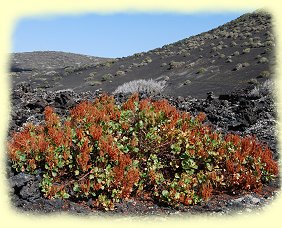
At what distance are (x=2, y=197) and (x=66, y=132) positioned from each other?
1.57 metres

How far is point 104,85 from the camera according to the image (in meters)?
39.9

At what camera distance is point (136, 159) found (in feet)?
25.3

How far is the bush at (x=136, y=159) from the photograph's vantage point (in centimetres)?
684

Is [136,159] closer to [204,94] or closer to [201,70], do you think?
[204,94]

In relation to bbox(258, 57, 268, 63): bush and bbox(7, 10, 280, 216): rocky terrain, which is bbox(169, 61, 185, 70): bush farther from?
bbox(258, 57, 268, 63): bush

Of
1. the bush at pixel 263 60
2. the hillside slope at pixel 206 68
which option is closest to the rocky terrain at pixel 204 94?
the hillside slope at pixel 206 68

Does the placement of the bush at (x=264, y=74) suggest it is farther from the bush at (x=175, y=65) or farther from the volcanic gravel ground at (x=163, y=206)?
the volcanic gravel ground at (x=163, y=206)

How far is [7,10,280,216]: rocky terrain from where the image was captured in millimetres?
6781

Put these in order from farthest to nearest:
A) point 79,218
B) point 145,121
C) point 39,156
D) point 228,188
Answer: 1. point 145,121
2. point 228,188
3. point 39,156
4. point 79,218

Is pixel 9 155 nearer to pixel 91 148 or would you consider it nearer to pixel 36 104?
pixel 91 148

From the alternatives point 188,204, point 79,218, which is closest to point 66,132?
point 79,218

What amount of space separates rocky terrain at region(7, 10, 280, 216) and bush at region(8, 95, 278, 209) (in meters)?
0.21

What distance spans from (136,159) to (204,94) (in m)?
17.5

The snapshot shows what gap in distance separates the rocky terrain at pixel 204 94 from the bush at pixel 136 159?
0.21 meters
